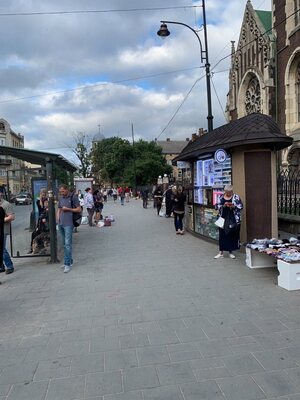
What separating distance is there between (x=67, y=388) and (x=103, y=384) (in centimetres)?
31

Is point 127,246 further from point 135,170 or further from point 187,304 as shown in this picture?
point 135,170

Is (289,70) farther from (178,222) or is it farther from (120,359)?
(120,359)

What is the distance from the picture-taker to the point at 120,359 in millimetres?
3699

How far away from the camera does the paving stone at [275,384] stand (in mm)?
3027

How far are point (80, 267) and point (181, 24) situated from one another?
1068cm

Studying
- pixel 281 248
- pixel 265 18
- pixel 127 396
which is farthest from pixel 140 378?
pixel 265 18

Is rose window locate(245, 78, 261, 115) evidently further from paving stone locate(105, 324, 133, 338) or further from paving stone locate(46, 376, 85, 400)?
paving stone locate(46, 376, 85, 400)

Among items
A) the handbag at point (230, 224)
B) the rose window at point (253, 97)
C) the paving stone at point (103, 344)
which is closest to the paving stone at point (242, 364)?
the paving stone at point (103, 344)

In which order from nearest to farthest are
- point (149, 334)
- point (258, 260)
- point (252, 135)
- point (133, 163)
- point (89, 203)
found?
point (149, 334), point (258, 260), point (252, 135), point (89, 203), point (133, 163)

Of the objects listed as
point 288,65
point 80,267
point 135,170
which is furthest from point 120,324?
point 135,170

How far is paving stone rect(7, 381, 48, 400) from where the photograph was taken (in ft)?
10.1

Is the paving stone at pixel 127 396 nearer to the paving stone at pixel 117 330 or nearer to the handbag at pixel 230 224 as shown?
the paving stone at pixel 117 330

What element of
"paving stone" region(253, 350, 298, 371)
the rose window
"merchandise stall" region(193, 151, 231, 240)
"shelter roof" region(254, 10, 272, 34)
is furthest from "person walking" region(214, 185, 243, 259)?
"shelter roof" region(254, 10, 272, 34)

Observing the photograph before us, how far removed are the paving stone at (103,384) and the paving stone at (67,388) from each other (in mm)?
59
